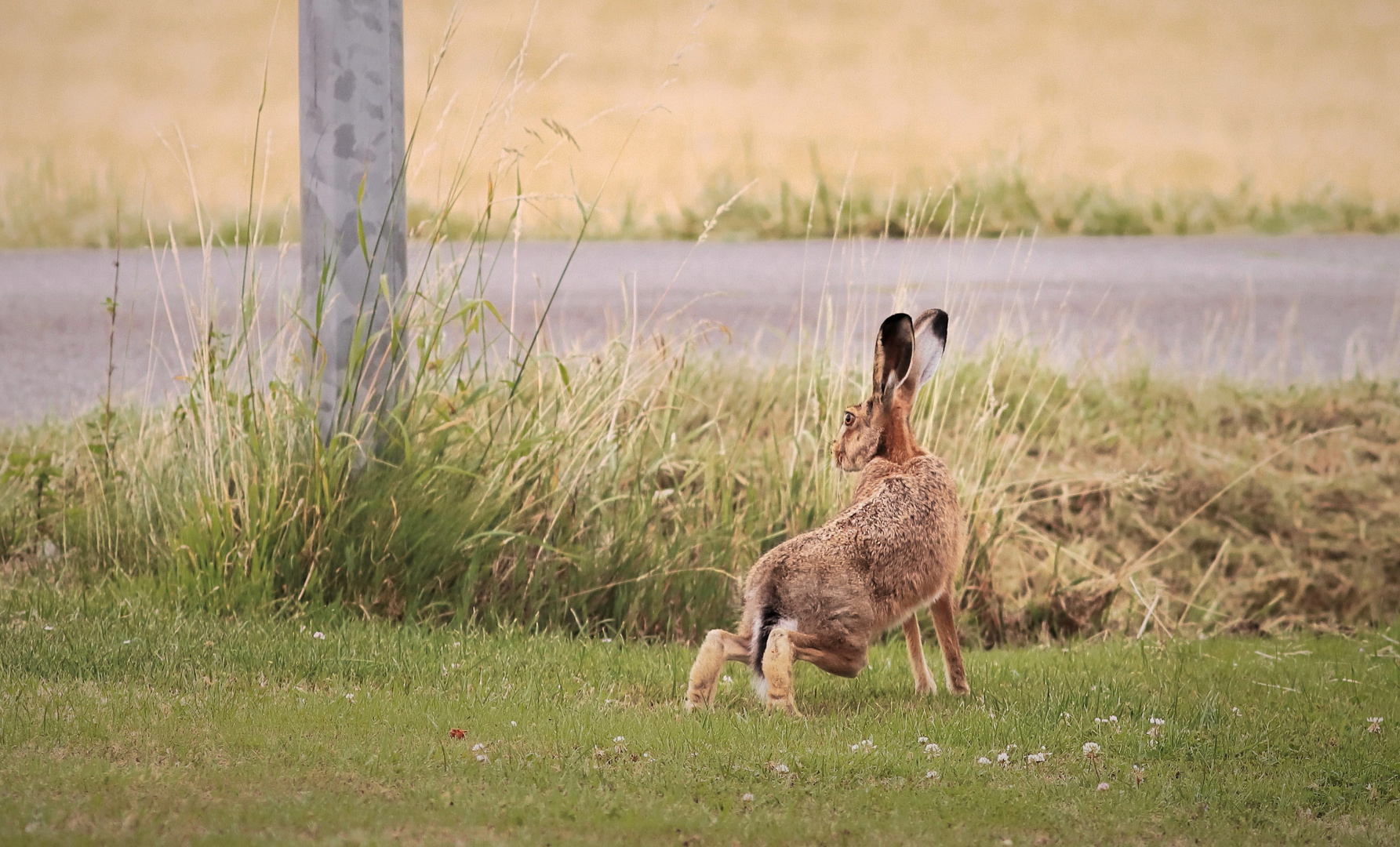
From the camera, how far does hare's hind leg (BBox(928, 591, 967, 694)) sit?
4.25 m

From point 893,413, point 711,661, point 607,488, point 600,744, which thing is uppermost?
point 893,413

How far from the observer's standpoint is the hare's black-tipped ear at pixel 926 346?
14.1ft

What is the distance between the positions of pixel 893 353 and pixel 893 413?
23 centimetres

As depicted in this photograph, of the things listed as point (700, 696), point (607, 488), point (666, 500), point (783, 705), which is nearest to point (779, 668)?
point (783, 705)

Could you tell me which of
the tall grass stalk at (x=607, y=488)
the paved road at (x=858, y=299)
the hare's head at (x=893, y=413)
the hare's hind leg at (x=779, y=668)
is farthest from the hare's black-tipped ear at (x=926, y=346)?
the paved road at (x=858, y=299)

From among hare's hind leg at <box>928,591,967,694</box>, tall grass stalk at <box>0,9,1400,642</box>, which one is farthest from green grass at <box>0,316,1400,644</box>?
hare's hind leg at <box>928,591,967,694</box>

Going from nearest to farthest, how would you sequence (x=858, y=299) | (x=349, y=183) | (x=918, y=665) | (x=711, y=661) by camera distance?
(x=711, y=661), (x=918, y=665), (x=349, y=183), (x=858, y=299)

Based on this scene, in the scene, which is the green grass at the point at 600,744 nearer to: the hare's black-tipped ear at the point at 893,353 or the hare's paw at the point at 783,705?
the hare's paw at the point at 783,705

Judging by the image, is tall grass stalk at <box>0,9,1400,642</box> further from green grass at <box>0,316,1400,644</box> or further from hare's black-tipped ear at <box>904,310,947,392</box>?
hare's black-tipped ear at <box>904,310,947,392</box>

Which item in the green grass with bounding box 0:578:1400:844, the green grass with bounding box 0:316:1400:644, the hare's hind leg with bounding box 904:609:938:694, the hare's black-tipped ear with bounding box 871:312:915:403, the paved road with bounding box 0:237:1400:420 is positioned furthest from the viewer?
the paved road with bounding box 0:237:1400:420

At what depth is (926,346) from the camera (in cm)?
436

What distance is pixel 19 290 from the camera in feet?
30.4

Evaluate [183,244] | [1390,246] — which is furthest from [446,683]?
[1390,246]

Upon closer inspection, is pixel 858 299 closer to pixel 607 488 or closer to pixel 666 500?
pixel 666 500
